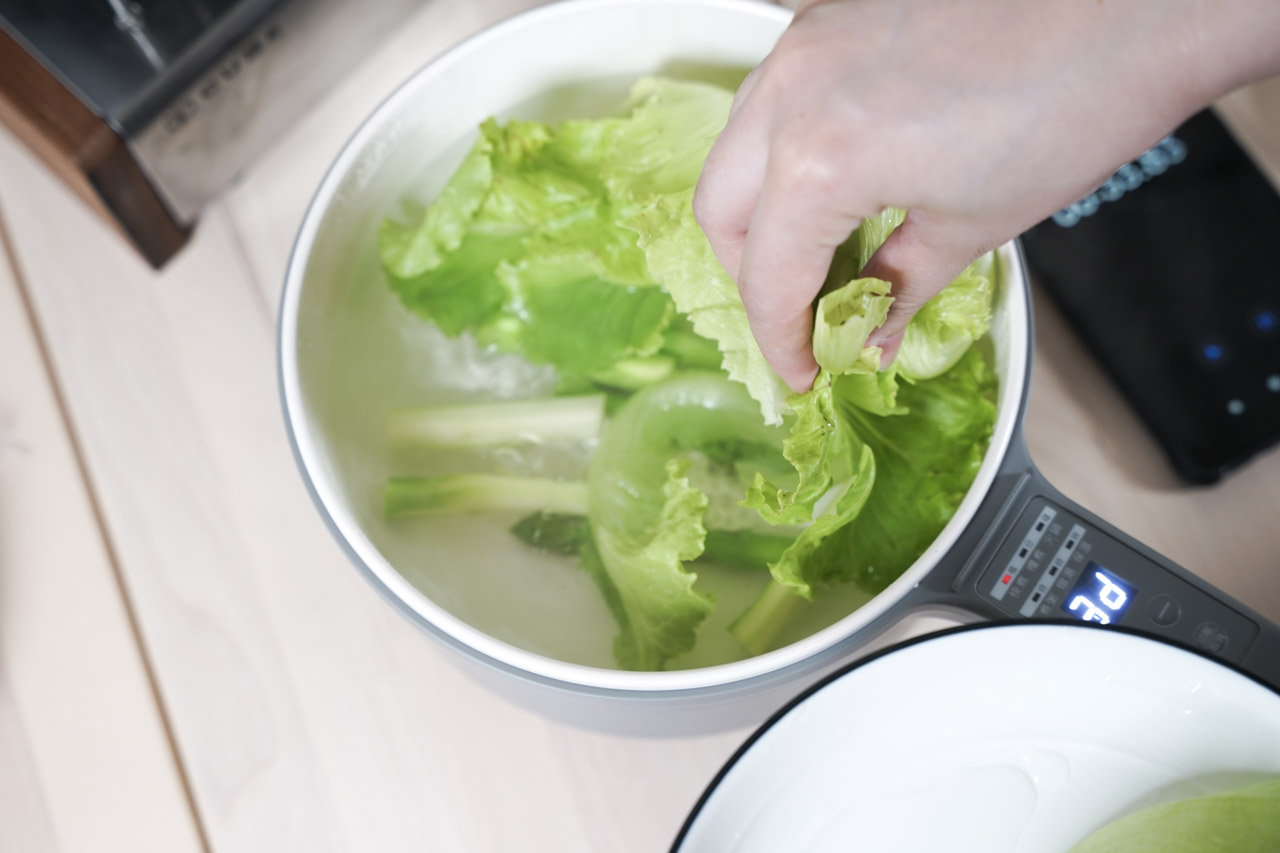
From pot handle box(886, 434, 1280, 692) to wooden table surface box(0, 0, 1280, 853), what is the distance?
173mm

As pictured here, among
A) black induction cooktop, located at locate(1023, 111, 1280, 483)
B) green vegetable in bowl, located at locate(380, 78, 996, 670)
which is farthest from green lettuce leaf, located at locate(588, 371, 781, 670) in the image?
black induction cooktop, located at locate(1023, 111, 1280, 483)

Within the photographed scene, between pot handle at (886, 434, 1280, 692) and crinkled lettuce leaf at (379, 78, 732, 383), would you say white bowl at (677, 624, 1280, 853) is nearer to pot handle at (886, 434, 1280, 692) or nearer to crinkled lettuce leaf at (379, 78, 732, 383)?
pot handle at (886, 434, 1280, 692)

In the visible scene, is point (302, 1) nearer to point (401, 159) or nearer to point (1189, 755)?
point (401, 159)

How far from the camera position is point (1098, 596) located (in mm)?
371

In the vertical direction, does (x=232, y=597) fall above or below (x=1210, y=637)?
above

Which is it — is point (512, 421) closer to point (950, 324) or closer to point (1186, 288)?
point (950, 324)

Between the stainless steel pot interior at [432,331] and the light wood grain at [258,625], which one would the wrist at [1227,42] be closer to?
the stainless steel pot interior at [432,331]

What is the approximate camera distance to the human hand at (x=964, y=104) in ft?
0.82

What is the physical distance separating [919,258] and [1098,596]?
16cm

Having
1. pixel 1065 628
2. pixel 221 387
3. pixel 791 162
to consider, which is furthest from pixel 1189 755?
pixel 221 387

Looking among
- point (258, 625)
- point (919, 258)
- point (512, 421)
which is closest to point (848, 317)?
point (919, 258)

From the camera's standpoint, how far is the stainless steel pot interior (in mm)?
420

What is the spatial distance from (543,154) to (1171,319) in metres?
0.37

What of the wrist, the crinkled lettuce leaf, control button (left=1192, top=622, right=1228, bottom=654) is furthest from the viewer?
the crinkled lettuce leaf
